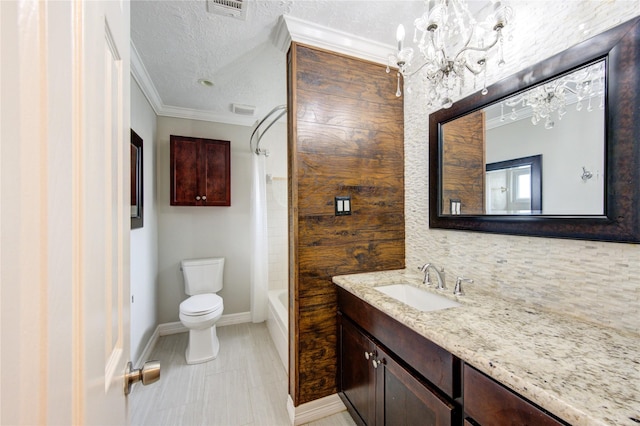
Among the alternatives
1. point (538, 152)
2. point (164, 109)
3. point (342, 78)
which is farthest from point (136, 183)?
point (538, 152)

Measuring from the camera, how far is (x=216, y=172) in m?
2.89

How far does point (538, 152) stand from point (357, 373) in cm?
147

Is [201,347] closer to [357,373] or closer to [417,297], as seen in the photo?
[357,373]

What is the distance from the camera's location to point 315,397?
1.66 m

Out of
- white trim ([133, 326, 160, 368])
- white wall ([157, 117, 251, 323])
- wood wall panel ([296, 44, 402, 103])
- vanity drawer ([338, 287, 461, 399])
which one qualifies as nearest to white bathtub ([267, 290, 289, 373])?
white wall ([157, 117, 251, 323])

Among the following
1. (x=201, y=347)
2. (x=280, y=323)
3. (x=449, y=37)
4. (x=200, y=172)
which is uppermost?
(x=449, y=37)

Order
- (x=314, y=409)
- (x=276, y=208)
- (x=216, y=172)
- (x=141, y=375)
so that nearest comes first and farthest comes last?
(x=141, y=375), (x=314, y=409), (x=216, y=172), (x=276, y=208)

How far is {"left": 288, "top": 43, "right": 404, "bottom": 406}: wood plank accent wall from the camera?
1.63 meters

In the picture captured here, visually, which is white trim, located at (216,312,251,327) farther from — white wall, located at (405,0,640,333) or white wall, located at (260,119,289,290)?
white wall, located at (405,0,640,333)

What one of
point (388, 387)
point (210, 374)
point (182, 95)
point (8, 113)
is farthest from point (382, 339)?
point (182, 95)

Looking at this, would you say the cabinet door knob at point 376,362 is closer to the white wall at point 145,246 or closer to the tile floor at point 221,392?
the tile floor at point 221,392

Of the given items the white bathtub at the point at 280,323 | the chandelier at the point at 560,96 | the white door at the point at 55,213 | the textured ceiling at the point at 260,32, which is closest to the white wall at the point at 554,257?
the textured ceiling at the point at 260,32

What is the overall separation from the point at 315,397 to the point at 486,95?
2101 millimetres

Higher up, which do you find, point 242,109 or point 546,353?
point 242,109
